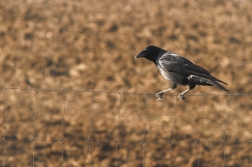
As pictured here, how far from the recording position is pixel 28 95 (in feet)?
36.9

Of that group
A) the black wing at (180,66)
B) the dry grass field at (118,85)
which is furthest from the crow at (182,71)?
the dry grass field at (118,85)

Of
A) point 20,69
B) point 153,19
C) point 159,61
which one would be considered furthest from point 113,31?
point 159,61

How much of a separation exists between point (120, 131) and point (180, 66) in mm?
4164

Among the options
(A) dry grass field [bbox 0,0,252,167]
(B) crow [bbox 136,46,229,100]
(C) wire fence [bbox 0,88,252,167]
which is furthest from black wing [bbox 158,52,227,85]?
(C) wire fence [bbox 0,88,252,167]

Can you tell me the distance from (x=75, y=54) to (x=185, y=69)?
22.1ft

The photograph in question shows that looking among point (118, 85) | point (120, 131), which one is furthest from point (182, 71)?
point (118, 85)

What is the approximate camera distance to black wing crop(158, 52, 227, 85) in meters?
6.19

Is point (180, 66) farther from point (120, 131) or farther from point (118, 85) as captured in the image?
point (118, 85)

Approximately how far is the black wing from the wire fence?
272cm

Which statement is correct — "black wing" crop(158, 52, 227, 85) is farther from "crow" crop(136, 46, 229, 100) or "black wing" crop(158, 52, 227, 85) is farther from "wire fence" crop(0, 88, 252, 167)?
"wire fence" crop(0, 88, 252, 167)

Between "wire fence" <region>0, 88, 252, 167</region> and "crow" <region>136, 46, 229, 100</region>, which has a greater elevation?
"crow" <region>136, 46, 229, 100</region>

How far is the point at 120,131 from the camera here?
10.3 metres

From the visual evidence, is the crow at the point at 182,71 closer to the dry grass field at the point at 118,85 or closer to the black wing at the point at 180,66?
the black wing at the point at 180,66

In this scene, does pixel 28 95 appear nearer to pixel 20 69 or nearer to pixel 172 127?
pixel 20 69
